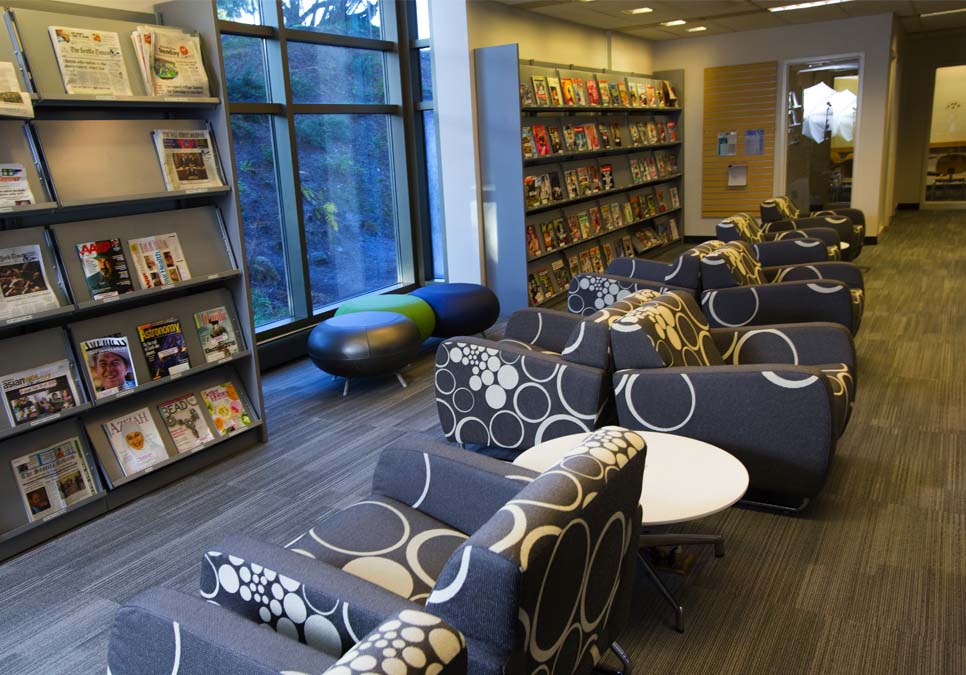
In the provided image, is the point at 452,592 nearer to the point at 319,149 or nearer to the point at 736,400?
the point at 736,400

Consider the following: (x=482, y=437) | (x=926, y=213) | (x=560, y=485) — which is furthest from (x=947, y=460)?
(x=926, y=213)

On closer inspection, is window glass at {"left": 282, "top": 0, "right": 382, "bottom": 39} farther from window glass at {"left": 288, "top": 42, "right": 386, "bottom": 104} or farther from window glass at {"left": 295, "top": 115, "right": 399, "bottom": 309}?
window glass at {"left": 295, "top": 115, "right": 399, "bottom": 309}

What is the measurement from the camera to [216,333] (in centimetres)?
405

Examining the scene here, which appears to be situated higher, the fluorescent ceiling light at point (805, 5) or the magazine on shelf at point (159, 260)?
the fluorescent ceiling light at point (805, 5)

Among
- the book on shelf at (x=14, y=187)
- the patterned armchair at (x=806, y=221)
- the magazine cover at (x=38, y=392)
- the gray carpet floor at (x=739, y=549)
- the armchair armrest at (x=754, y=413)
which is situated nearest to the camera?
the gray carpet floor at (x=739, y=549)

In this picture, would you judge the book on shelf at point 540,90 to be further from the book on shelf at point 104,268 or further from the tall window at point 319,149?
the book on shelf at point 104,268

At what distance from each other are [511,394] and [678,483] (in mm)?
1286

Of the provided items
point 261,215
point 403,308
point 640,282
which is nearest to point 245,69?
point 261,215

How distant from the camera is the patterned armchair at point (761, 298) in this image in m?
4.48

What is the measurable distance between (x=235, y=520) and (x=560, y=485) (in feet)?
7.25

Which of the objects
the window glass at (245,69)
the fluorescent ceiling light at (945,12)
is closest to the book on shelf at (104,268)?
the window glass at (245,69)

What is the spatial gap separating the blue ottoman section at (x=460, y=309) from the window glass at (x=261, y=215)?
1.05 metres

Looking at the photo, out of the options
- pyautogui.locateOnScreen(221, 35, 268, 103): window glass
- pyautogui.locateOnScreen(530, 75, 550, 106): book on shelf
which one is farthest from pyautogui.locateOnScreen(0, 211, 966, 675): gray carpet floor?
pyautogui.locateOnScreen(530, 75, 550, 106): book on shelf

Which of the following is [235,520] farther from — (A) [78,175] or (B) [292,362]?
(B) [292,362]
